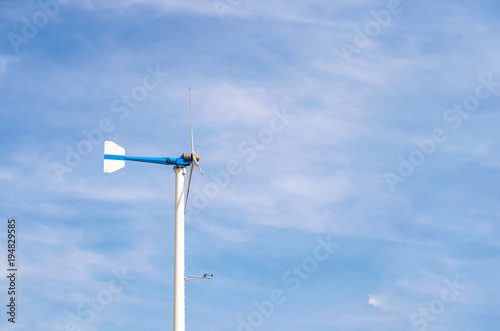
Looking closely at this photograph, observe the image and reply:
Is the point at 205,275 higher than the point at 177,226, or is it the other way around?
the point at 177,226

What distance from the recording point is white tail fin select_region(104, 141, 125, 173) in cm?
5697

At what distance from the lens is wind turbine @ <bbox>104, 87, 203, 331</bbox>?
5291 centimetres

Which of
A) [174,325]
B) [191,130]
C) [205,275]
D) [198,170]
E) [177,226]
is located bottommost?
[174,325]

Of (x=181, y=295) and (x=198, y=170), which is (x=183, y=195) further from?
(x=181, y=295)

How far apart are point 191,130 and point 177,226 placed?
1073 centimetres

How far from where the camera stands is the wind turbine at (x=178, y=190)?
52906 mm

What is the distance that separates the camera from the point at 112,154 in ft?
188

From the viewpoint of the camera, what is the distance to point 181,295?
53219 mm

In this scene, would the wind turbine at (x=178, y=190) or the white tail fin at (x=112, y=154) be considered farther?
the white tail fin at (x=112, y=154)

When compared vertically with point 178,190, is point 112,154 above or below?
above

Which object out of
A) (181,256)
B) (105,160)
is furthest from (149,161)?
(181,256)

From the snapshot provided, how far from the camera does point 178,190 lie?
56250mm

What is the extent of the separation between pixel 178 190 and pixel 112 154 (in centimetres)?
748

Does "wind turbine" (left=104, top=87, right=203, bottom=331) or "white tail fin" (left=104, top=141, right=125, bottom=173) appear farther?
"white tail fin" (left=104, top=141, right=125, bottom=173)
